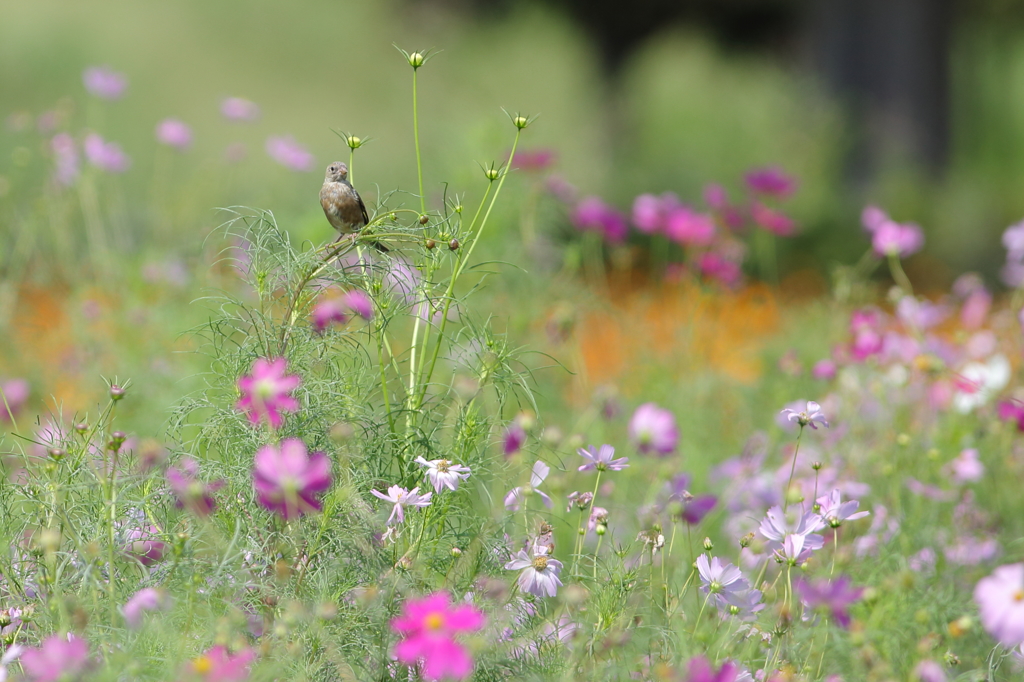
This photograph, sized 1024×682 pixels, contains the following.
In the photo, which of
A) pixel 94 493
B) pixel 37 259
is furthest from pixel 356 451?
pixel 37 259

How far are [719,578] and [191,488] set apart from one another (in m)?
0.67

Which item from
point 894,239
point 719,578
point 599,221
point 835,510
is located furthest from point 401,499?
point 599,221

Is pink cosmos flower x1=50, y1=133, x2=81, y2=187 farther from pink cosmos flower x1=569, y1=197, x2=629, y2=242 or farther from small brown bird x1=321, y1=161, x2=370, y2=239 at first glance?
small brown bird x1=321, y1=161, x2=370, y2=239

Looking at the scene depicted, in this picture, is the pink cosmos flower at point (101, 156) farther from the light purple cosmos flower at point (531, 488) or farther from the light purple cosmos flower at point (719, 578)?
the light purple cosmos flower at point (719, 578)

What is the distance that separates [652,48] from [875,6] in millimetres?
3133

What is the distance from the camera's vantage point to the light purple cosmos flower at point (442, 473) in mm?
1224

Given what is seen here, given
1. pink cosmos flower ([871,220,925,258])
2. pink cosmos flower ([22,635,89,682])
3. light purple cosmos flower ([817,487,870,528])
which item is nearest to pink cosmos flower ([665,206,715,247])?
pink cosmos flower ([871,220,925,258])

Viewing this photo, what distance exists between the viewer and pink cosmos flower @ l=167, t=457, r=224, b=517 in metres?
1.03

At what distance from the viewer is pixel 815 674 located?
1.42 meters

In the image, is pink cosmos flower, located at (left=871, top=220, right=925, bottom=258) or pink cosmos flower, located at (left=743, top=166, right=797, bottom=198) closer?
pink cosmos flower, located at (left=871, top=220, right=925, bottom=258)

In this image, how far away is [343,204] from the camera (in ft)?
4.42

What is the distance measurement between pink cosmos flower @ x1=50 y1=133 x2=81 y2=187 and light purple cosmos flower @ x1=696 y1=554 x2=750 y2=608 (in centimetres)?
223

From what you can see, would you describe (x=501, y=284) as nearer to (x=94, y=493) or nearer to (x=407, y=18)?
(x=94, y=493)

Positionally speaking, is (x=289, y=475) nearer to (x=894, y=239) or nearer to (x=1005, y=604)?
(x=1005, y=604)
